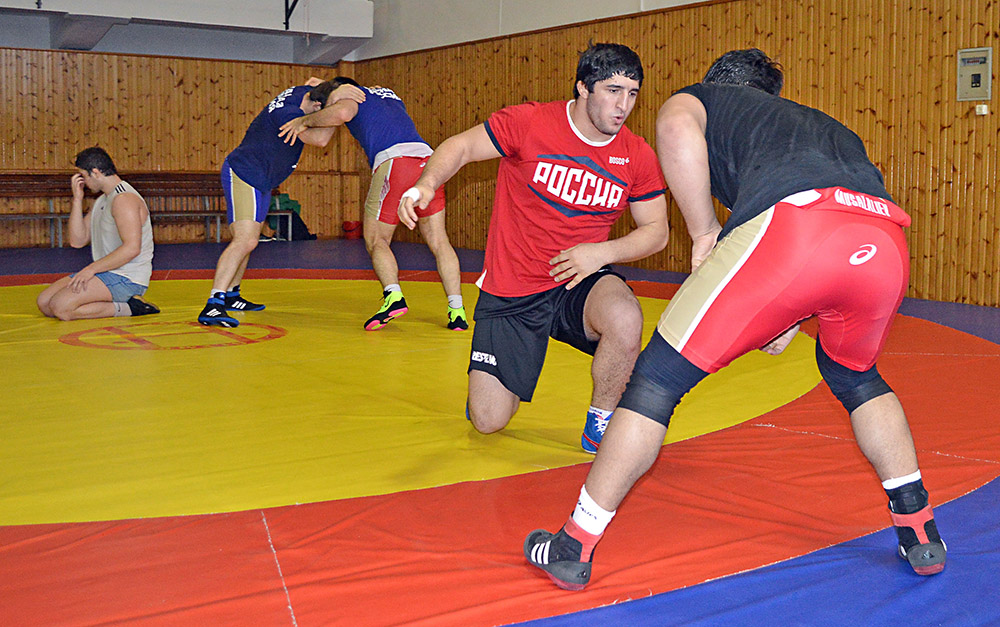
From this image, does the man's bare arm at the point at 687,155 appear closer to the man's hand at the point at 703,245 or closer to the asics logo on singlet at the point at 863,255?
the man's hand at the point at 703,245

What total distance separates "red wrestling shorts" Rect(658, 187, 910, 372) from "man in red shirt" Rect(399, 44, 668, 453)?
1048 millimetres

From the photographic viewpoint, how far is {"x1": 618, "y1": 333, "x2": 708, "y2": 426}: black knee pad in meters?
1.98

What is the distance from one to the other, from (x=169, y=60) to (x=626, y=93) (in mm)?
12661

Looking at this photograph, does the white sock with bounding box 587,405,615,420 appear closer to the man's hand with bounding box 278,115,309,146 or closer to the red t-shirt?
the red t-shirt

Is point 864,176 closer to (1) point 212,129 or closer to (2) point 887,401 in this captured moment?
(2) point 887,401

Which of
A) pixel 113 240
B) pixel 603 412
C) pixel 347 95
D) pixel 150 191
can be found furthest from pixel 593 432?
pixel 150 191

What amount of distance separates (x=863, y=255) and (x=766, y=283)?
0.21 meters

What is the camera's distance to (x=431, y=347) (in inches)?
201

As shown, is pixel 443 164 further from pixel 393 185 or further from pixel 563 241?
pixel 393 185

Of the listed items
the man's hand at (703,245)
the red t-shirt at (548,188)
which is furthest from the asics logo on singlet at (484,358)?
the man's hand at (703,245)

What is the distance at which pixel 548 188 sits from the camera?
10.5 feet

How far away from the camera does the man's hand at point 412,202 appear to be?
99.5 inches

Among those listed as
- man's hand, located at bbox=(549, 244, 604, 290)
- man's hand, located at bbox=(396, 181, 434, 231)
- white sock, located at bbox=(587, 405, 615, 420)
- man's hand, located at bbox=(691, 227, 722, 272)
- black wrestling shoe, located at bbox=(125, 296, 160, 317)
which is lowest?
black wrestling shoe, located at bbox=(125, 296, 160, 317)

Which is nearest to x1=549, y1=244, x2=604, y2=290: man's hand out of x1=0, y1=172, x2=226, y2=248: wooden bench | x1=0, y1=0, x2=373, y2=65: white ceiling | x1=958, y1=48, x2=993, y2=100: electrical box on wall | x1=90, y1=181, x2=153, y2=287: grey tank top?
x1=90, y1=181, x2=153, y2=287: grey tank top
